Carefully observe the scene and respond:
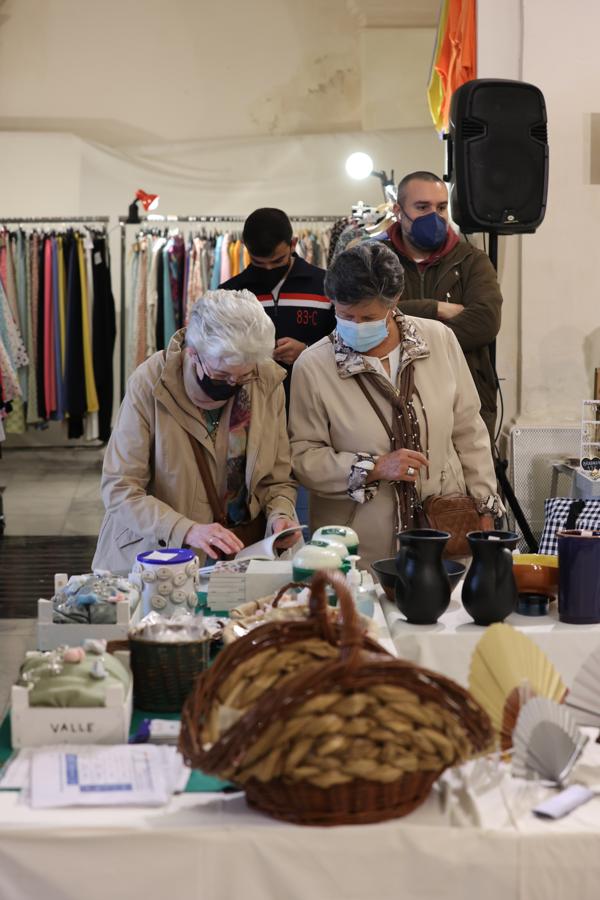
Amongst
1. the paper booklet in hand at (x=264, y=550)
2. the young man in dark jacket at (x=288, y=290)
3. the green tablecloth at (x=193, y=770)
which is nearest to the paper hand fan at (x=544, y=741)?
the green tablecloth at (x=193, y=770)

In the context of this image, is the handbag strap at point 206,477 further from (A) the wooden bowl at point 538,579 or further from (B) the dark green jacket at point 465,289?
(B) the dark green jacket at point 465,289

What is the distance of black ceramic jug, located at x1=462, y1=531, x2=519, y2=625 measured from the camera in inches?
78.4

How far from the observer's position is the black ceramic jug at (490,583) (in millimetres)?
1991

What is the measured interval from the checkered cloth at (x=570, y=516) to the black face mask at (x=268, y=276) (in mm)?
1141

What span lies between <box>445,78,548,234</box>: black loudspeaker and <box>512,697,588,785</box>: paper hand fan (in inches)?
116

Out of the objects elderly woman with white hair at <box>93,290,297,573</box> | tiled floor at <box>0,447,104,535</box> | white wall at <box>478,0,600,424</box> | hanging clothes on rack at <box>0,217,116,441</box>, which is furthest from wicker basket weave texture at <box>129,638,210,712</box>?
hanging clothes on rack at <box>0,217,116,441</box>

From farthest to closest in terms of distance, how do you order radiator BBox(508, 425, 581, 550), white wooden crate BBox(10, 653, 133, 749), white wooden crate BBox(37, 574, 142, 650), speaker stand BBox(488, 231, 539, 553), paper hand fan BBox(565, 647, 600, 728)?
1. radiator BBox(508, 425, 581, 550)
2. speaker stand BBox(488, 231, 539, 553)
3. white wooden crate BBox(37, 574, 142, 650)
4. paper hand fan BBox(565, 647, 600, 728)
5. white wooden crate BBox(10, 653, 133, 749)

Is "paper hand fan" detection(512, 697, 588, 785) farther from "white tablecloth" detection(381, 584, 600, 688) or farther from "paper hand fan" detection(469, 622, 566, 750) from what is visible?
"white tablecloth" detection(381, 584, 600, 688)

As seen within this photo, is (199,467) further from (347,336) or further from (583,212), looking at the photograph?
(583,212)

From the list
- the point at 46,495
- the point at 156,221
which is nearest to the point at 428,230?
the point at 156,221

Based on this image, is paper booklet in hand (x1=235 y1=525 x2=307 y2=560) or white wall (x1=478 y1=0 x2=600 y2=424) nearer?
paper booklet in hand (x1=235 y1=525 x2=307 y2=560)

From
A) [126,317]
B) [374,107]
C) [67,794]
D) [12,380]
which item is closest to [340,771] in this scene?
[67,794]

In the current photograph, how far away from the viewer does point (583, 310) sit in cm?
488

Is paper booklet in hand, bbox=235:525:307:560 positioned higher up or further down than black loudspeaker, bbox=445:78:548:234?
further down
